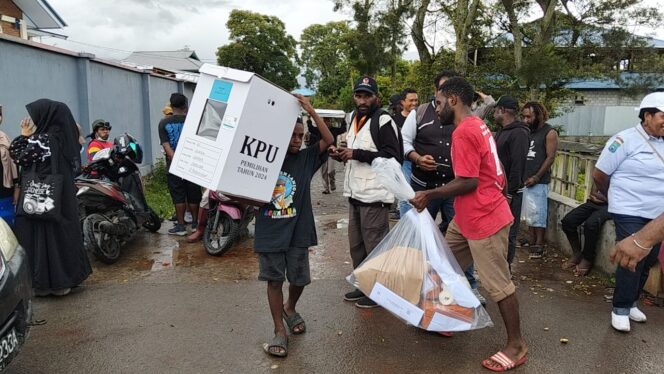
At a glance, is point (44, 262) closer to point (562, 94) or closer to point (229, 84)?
point (229, 84)

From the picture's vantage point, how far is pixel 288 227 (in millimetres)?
3334

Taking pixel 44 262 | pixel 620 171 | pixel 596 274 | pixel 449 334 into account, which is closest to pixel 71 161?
pixel 44 262

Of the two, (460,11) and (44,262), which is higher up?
(460,11)

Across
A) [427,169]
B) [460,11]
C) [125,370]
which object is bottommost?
[125,370]

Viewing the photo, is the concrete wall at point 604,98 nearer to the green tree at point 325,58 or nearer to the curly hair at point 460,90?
the green tree at point 325,58

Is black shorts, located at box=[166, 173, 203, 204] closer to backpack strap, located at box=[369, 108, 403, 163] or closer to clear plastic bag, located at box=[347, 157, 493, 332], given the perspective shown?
backpack strap, located at box=[369, 108, 403, 163]

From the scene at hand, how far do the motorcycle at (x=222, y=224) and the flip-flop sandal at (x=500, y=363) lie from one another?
10.6 ft

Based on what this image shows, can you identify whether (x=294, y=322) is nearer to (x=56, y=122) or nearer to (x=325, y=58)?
(x=56, y=122)

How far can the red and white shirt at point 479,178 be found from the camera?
3.05 m

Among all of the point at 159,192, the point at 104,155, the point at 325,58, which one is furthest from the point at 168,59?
the point at 104,155

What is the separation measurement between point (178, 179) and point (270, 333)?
335 cm

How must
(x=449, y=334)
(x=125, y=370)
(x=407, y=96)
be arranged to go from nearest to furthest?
(x=125, y=370)
(x=449, y=334)
(x=407, y=96)

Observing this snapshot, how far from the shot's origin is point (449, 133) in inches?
174

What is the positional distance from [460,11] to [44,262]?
1390 centimetres
